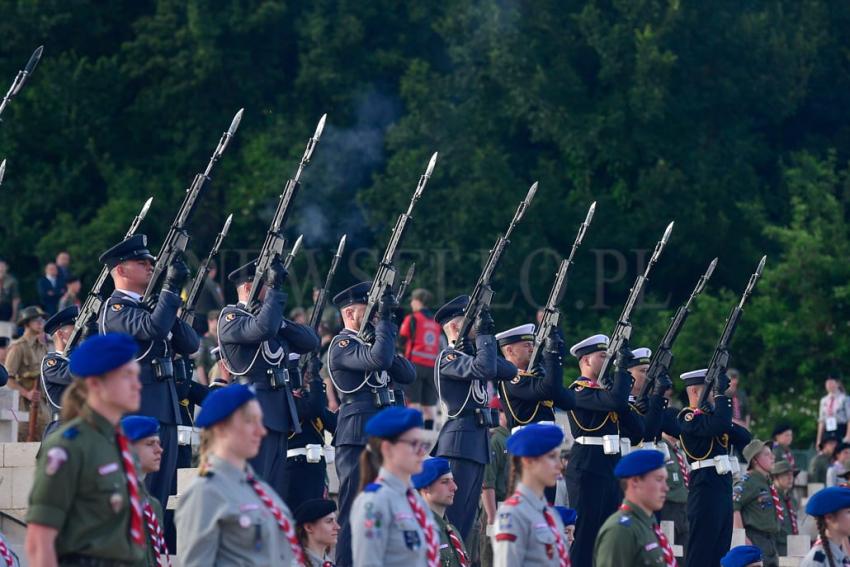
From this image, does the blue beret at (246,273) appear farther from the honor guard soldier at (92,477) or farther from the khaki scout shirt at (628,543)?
the honor guard soldier at (92,477)

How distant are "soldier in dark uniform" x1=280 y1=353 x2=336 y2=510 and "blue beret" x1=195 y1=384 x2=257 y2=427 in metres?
5.05

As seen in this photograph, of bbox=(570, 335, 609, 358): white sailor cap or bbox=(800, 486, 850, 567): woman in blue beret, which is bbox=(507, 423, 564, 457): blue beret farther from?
bbox=(570, 335, 609, 358): white sailor cap

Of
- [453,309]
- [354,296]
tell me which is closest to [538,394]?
[453,309]

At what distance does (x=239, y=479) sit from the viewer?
707 centimetres

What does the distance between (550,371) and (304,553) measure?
3.01m

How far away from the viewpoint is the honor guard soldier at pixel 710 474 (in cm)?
1393

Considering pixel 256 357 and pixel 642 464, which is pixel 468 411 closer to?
pixel 256 357

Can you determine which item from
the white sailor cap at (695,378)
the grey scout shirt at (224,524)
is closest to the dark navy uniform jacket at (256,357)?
the white sailor cap at (695,378)

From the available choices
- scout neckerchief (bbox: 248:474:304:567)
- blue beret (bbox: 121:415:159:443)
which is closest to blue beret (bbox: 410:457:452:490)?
blue beret (bbox: 121:415:159:443)

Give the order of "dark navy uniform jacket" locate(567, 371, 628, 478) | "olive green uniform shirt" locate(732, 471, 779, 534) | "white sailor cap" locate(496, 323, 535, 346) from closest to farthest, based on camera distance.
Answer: "dark navy uniform jacket" locate(567, 371, 628, 478) → "white sailor cap" locate(496, 323, 535, 346) → "olive green uniform shirt" locate(732, 471, 779, 534)

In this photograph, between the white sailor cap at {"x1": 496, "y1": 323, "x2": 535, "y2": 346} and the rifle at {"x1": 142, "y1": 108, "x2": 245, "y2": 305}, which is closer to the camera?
the rifle at {"x1": 142, "y1": 108, "x2": 245, "y2": 305}

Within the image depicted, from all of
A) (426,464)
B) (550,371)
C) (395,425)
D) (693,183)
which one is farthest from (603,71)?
(395,425)

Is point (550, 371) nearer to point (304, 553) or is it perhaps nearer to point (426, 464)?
point (426, 464)

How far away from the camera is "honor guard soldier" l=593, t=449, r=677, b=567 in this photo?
8367 millimetres
